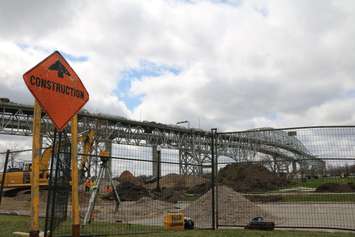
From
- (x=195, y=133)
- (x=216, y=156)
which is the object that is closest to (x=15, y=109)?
(x=195, y=133)

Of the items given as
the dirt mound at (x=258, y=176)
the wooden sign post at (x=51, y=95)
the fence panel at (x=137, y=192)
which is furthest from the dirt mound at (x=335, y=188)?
the wooden sign post at (x=51, y=95)

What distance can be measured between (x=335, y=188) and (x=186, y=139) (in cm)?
7172

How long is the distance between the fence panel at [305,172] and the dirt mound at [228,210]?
24 cm

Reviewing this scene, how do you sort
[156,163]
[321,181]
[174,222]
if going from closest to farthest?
1. [321,181]
2. [156,163]
3. [174,222]

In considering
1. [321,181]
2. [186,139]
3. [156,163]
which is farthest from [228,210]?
[186,139]

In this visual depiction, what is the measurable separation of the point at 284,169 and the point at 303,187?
0.73 meters

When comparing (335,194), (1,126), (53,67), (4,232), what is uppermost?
(1,126)

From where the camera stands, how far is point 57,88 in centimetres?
711

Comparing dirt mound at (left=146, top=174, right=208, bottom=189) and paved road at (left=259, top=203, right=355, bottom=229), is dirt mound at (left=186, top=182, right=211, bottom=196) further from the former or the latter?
paved road at (left=259, top=203, right=355, bottom=229)

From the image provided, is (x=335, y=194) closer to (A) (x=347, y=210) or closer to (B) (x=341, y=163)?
(B) (x=341, y=163)

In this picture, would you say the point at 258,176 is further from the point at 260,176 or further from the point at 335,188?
the point at 335,188

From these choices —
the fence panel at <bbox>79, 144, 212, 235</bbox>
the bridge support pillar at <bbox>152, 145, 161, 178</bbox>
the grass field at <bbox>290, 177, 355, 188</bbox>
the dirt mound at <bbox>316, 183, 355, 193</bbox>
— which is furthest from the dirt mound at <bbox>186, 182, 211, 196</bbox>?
the dirt mound at <bbox>316, 183, 355, 193</bbox>

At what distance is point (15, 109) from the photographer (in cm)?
5847

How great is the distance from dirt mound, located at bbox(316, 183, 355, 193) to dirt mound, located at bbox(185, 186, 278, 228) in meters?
4.24
